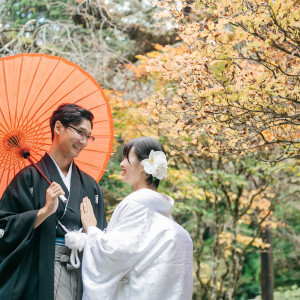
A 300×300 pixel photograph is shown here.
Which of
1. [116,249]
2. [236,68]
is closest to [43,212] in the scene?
[116,249]

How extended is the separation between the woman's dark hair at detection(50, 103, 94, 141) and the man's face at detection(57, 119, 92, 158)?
0.10ft

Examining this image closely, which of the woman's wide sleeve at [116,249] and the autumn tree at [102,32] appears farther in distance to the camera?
the autumn tree at [102,32]

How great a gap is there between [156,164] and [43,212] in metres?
0.76

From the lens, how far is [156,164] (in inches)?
105

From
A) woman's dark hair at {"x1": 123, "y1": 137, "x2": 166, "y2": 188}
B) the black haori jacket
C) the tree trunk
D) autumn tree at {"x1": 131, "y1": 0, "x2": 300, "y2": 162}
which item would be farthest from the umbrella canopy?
the tree trunk

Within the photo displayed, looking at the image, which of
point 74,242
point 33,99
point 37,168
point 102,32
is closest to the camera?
point 74,242

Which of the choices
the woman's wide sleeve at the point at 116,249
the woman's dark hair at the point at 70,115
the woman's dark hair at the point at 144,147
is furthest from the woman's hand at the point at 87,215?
the woman's dark hair at the point at 70,115

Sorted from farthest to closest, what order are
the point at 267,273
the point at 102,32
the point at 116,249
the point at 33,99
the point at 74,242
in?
the point at 267,273 → the point at 102,32 → the point at 33,99 → the point at 74,242 → the point at 116,249

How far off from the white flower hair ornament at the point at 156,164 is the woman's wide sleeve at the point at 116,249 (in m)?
0.24

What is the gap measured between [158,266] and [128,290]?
0.23 m

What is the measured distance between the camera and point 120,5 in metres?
8.36

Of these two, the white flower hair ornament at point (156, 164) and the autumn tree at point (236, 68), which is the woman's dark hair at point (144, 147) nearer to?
the white flower hair ornament at point (156, 164)

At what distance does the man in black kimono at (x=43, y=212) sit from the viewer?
2.48m

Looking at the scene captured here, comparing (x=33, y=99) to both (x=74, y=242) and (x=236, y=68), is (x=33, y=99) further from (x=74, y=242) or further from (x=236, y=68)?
(x=236, y=68)
